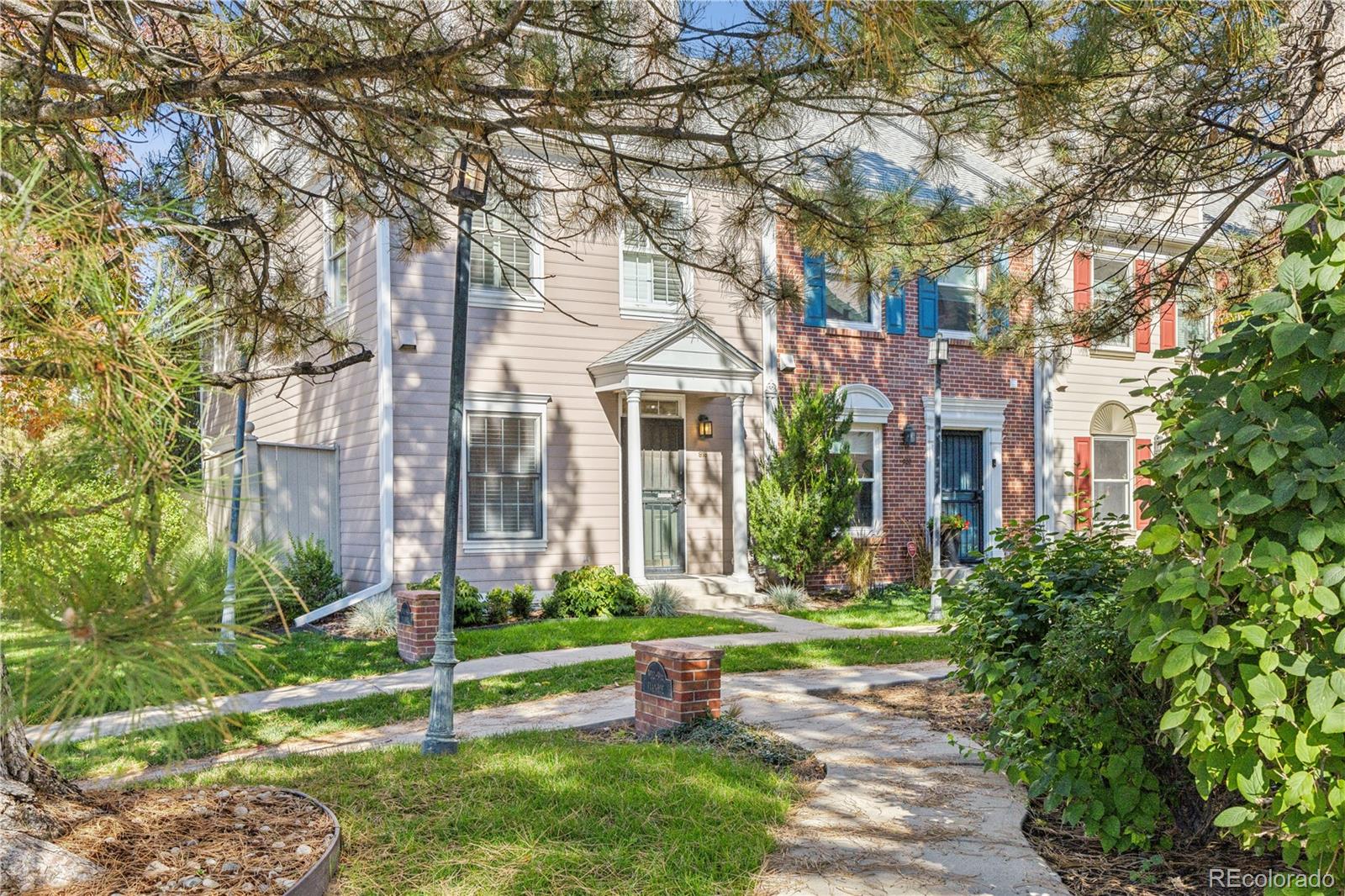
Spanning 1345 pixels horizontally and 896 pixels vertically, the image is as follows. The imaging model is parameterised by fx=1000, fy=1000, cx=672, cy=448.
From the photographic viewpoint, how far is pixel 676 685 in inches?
228

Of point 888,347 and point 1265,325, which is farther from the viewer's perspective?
point 888,347

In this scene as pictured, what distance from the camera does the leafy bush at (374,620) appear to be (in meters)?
Result: 10.2

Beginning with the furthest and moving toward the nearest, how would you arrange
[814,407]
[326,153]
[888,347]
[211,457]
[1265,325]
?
[888,347] → [814,407] → [326,153] → [1265,325] → [211,457]

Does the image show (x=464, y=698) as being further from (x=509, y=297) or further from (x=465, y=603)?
(x=509, y=297)

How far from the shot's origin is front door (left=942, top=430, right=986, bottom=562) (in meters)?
15.2

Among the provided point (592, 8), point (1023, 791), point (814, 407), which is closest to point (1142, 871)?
point (1023, 791)

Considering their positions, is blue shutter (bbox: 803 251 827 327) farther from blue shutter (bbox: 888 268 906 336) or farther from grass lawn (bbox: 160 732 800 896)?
grass lawn (bbox: 160 732 800 896)

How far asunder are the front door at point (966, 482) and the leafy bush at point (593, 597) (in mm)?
5938

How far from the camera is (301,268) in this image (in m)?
6.09

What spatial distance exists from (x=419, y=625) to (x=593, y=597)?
9.01ft

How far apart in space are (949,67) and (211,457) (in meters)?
3.14

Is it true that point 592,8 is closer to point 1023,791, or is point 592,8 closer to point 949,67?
point 949,67

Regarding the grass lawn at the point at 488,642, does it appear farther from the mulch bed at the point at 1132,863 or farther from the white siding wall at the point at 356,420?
the mulch bed at the point at 1132,863

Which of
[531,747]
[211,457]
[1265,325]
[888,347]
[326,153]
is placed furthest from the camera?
[888,347]
